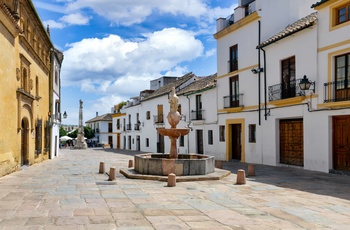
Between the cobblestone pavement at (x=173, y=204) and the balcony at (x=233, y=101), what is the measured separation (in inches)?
337

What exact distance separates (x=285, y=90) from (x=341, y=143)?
3819mm

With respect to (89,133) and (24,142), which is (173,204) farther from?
(89,133)

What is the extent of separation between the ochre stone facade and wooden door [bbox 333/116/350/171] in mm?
12223

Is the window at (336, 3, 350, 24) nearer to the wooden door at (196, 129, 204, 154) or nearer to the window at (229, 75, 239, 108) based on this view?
the window at (229, 75, 239, 108)

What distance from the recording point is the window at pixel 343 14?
13141 mm

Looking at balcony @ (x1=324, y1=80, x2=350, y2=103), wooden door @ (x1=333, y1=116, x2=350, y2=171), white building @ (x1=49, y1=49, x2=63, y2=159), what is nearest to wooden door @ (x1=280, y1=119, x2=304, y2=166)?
wooden door @ (x1=333, y1=116, x2=350, y2=171)

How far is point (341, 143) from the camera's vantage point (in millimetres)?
13555

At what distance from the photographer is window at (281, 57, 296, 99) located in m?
16.0

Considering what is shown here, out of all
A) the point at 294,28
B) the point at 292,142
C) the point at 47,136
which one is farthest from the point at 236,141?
the point at 47,136

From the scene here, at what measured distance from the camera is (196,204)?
793 centimetres

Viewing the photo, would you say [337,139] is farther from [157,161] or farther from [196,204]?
[196,204]

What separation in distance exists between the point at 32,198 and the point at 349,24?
1183 cm

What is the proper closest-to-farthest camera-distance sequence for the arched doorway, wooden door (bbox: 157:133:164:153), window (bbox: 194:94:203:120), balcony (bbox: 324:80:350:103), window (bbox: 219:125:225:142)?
balcony (bbox: 324:80:350:103) < the arched doorway < window (bbox: 219:125:225:142) < window (bbox: 194:94:203:120) < wooden door (bbox: 157:133:164:153)

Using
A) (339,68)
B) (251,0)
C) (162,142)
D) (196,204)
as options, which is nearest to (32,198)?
(196,204)
